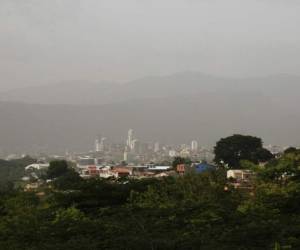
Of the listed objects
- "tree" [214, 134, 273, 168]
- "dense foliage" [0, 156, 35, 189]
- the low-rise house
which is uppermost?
"tree" [214, 134, 273, 168]

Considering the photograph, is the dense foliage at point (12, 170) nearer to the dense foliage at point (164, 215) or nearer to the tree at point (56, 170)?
the tree at point (56, 170)

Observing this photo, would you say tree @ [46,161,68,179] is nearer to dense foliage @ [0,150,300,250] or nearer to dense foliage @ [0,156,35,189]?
dense foliage @ [0,156,35,189]

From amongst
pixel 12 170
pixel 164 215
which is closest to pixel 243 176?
pixel 164 215

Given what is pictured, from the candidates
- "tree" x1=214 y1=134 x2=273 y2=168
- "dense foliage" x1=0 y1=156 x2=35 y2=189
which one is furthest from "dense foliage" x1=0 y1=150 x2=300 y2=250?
"dense foliage" x1=0 y1=156 x2=35 y2=189

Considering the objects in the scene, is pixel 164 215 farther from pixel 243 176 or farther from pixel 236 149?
pixel 236 149

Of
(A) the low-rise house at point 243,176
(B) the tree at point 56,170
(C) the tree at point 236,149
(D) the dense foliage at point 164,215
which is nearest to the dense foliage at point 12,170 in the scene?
(B) the tree at point 56,170

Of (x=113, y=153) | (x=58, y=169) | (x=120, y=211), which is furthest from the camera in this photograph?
(x=113, y=153)

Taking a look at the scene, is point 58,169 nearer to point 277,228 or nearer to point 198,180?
point 198,180

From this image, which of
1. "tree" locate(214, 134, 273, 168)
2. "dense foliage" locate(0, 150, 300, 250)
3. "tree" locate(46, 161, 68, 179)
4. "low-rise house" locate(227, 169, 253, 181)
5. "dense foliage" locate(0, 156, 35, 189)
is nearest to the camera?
"dense foliage" locate(0, 150, 300, 250)

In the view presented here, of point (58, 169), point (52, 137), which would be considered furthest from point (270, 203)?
point (52, 137)
